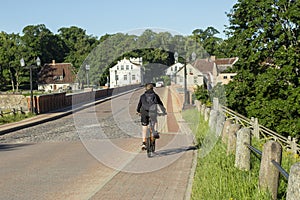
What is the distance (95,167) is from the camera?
10695 millimetres

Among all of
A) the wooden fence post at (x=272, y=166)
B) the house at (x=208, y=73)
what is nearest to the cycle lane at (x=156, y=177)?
the wooden fence post at (x=272, y=166)

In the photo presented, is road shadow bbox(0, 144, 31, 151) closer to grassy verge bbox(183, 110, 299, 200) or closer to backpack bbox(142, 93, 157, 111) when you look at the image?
backpack bbox(142, 93, 157, 111)

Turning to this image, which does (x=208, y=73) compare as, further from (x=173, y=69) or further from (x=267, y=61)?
(x=267, y=61)

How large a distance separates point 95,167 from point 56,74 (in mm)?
97840

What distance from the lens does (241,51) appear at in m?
33.2

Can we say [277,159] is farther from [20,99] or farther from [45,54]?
[45,54]

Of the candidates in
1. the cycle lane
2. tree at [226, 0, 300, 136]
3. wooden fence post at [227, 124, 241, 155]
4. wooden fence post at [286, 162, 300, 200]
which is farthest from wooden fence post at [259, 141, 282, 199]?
tree at [226, 0, 300, 136]

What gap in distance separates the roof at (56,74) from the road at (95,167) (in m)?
Answer: 89.1

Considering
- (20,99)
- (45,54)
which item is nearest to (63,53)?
(45,54)

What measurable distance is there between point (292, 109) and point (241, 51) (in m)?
6.08

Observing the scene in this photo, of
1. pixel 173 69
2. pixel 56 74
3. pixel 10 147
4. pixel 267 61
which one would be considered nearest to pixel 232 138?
pixel 10 147

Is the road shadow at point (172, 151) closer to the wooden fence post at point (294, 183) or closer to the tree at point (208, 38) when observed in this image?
the wooden fence post at point (294, 183)

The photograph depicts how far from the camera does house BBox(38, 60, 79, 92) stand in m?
104

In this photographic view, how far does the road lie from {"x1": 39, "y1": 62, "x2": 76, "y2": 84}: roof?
89.1 metres
